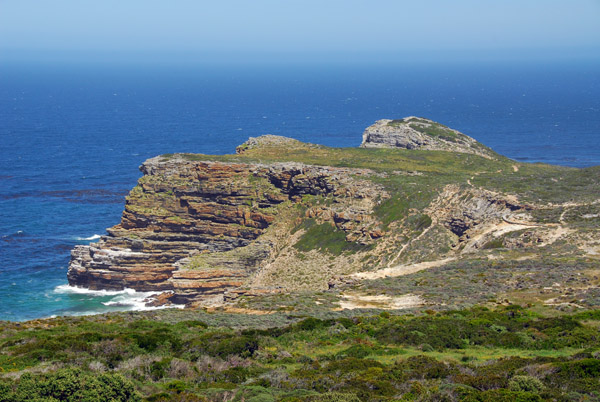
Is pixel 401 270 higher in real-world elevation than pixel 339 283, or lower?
higher

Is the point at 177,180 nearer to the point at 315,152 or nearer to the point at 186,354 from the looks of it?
the point at 315,152

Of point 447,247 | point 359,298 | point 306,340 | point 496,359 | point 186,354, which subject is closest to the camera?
point 496,359

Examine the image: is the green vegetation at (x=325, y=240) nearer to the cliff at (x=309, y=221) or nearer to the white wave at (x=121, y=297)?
the cliff at (x=309, y=221)

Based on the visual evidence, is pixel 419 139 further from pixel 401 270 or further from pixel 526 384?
pixel 526 384

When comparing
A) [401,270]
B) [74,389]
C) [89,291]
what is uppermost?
[74,389]

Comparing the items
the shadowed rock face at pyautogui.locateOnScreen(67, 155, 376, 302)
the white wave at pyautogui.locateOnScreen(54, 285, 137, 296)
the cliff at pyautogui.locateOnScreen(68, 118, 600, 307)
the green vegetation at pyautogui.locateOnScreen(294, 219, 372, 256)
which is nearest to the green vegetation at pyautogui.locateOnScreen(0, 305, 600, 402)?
the cliff at pyautogui.locateOnScreen(68, 118, 600, 307)

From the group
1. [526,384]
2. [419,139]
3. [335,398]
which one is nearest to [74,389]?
[335,398]

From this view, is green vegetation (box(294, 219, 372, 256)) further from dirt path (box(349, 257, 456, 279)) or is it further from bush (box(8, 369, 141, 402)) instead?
bush (box(8, 369, 141, 402))

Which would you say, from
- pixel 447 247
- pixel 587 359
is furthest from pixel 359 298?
pixel 587 359
